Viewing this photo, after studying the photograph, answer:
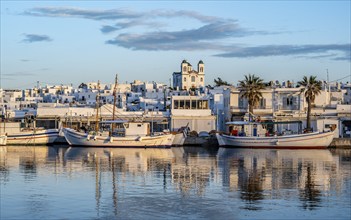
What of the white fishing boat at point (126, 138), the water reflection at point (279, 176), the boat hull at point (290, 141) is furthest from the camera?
the white fishing boat at point (126, 138)

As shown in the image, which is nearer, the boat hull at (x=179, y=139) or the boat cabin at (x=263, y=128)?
the boat cabin at (x=263, y=128)

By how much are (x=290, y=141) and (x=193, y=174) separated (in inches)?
1310

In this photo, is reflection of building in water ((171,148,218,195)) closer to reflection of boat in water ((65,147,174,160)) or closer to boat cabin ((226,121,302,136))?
reflection of boat in water ((65,147,174,160))

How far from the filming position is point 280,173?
4094 centimetres

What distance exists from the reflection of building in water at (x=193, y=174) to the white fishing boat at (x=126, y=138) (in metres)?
18.3

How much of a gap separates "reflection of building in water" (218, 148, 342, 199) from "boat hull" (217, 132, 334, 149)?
14.0 metres

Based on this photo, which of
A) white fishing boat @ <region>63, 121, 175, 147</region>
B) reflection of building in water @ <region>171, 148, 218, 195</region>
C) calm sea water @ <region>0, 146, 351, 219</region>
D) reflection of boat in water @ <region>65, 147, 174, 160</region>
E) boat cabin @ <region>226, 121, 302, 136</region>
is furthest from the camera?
boat cabin @ <region>226, 121, 302, 136</region>

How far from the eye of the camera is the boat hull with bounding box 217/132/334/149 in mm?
71131

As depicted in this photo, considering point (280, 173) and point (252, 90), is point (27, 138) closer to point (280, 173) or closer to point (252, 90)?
point (252, 90)

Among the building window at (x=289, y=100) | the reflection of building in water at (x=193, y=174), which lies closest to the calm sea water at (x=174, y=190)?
the reflection of building in water at (x=193, y=174)

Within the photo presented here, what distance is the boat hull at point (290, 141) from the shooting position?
71131 mm

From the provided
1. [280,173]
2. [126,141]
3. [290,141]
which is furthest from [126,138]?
[280,173]

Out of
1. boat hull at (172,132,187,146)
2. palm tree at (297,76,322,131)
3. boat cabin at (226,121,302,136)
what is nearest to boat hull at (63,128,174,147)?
boat hull at (172,132,187,146)

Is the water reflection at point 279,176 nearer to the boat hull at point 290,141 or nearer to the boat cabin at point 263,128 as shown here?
the boat hull at point 290,141
